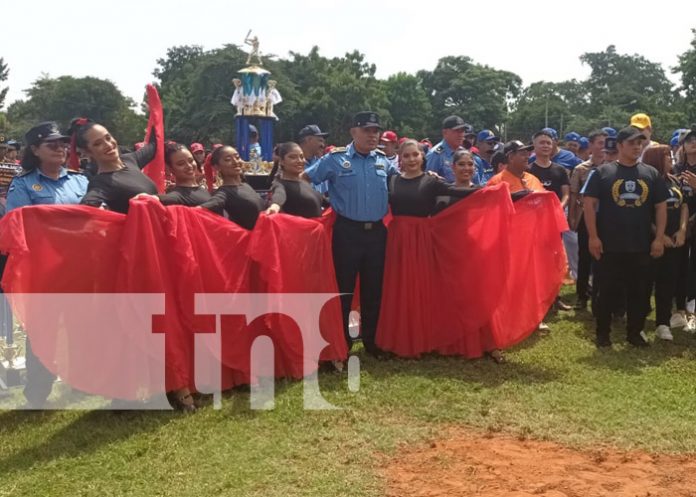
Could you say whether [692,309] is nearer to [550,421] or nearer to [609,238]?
[609,238]

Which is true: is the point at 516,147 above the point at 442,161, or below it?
above

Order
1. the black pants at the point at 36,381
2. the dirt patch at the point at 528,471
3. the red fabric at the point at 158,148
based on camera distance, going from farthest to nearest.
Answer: the red fabric at the point at 158,148 → the black pants at the point at 36,381 → the dirt patch at the point at 528,471

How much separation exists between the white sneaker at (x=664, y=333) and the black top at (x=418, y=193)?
247cm

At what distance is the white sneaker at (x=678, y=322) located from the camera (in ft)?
24.2

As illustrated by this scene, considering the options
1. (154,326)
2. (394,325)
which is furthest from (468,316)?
(154,326)

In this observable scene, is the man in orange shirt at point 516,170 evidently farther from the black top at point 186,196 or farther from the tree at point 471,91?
the tree at point 471,91

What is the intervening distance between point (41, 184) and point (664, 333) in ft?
19.0

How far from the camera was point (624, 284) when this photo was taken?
6.77 metres

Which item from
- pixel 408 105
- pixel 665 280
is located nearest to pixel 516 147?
pixel 665 280

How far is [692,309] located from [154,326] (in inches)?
229

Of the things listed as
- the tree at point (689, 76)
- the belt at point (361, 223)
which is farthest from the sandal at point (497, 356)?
the tree at point (689, 76)

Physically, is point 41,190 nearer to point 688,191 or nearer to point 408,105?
point 688,191

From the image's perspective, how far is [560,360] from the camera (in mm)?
6277

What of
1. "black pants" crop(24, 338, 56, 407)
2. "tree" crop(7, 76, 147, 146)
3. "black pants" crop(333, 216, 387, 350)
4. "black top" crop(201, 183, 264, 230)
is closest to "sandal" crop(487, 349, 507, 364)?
"black pants" crop(333, 216, 387, 350)
